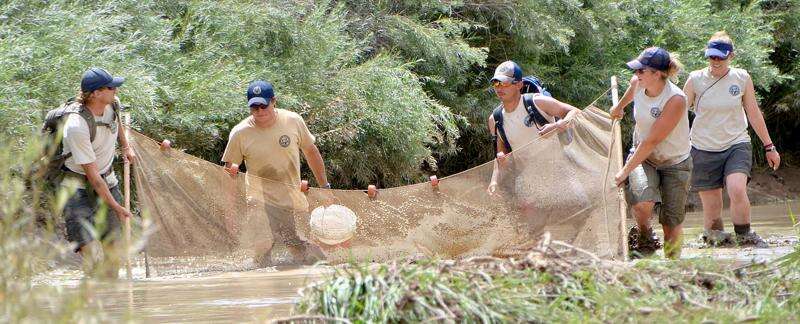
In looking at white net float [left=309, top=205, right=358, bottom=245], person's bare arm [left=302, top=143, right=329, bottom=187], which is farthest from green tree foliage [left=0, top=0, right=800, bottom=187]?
white net float [left=309, top=205, right=358, bottom=245]

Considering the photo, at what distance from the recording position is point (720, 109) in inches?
369

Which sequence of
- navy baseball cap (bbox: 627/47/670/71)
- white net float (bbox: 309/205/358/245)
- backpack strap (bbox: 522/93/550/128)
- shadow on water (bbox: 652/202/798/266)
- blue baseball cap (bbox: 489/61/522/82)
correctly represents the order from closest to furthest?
navy baseball cap (bbox: 627/47/670/71)
shadow on water (bbox: 652/202/798/266)
blue baseball cap (bbox: 489/61/522/82)
backpack strap (bbox: 522/93/550/128)
white net float (bbox: 309/205/358/245)

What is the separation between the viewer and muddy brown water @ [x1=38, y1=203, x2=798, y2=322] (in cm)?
652

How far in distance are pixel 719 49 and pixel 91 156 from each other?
4272 millimetres

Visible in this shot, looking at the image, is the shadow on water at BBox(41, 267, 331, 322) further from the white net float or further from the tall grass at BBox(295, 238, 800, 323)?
the tall grass at BBox(295, 238, 800, 323)

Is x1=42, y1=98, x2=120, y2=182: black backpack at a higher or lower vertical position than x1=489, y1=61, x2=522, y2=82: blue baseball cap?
lower

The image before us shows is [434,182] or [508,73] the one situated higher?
[508,73]

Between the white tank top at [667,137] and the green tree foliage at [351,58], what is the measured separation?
3.82 metres

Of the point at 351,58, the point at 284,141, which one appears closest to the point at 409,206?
the point at 284,141

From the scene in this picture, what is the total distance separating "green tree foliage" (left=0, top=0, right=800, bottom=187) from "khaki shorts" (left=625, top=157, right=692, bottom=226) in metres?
3.83

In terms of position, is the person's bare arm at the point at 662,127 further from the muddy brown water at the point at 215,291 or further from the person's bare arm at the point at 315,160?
the person's bare arm at the point at 315,160

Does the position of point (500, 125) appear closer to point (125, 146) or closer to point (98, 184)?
point (125, 146)

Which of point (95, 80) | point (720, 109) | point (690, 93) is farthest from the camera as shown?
point (690, 93)

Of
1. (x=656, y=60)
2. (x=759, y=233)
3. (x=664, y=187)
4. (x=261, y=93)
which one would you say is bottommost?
(x=759, y=233)
